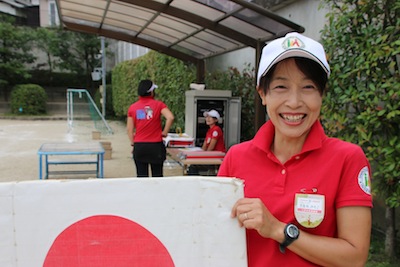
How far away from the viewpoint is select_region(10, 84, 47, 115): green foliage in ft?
87.5

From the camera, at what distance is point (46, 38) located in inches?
1217

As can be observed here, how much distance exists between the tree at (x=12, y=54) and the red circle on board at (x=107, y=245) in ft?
103

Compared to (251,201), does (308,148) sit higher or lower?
higher

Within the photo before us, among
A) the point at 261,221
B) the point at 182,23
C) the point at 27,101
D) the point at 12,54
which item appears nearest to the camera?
the point at 261,221

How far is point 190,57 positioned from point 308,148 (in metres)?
8.27

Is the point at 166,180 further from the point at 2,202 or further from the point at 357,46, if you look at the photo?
the point at 357,46

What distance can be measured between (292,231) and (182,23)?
21.1ft

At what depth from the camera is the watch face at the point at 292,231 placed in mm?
1102

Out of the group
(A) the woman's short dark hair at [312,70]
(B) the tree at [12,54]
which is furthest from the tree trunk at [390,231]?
(B) the tree at [12,54]

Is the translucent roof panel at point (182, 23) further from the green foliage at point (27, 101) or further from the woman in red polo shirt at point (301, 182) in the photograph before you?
the green foliage at point (27, 101)

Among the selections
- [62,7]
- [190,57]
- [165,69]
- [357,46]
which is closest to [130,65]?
[165,69]

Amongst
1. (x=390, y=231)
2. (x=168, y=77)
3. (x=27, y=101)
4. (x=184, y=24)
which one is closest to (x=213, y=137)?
(x=184, y=24)

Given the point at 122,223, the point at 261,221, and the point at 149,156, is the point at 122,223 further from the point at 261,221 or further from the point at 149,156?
the point at 149,156

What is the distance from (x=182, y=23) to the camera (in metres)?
7.05
